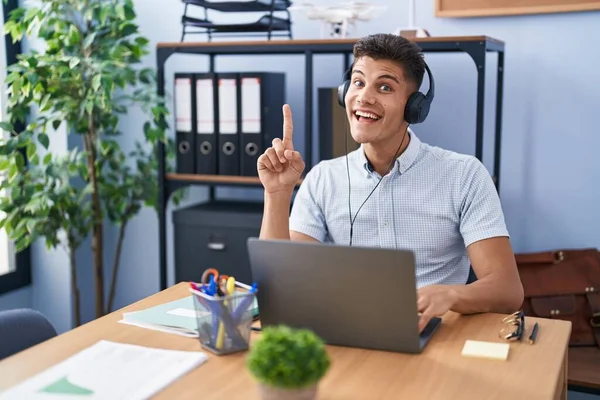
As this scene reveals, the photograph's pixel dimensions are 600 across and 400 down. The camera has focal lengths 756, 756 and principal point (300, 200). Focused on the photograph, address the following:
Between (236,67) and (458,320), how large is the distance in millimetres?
1755

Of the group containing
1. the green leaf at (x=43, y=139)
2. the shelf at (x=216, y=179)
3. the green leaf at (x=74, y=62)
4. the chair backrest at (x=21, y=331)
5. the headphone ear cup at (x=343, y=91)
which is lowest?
the chair backrest at (x=21, y=331)

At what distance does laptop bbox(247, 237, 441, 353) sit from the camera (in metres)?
1.21

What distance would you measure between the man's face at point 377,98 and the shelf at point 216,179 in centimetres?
75

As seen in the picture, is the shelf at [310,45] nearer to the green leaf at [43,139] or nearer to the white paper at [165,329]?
the green leaf at [43,139]

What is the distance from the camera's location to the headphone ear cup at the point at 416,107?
1835 millimetres

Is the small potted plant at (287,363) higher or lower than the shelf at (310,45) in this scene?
lower

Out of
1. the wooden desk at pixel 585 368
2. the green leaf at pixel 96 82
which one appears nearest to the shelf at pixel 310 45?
the green leaf at pixel 96 82

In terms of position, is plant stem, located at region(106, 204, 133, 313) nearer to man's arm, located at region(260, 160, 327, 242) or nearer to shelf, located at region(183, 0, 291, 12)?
shelf, located at region(183, 0, 291, 12)

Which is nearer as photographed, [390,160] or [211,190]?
[390,160]

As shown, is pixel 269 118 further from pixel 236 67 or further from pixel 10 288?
pixel 10 288

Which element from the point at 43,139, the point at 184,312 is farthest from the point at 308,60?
the point at 184,312

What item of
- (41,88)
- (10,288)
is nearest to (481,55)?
(41,88)

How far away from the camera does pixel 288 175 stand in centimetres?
179

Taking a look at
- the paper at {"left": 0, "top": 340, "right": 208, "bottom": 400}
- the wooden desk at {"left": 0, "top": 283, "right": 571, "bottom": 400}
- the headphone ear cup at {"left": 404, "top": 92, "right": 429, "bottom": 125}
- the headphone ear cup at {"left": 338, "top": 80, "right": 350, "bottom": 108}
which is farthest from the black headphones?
the paper at {"left": 0, "top": 340, "right": 208, "bottom": 400}
